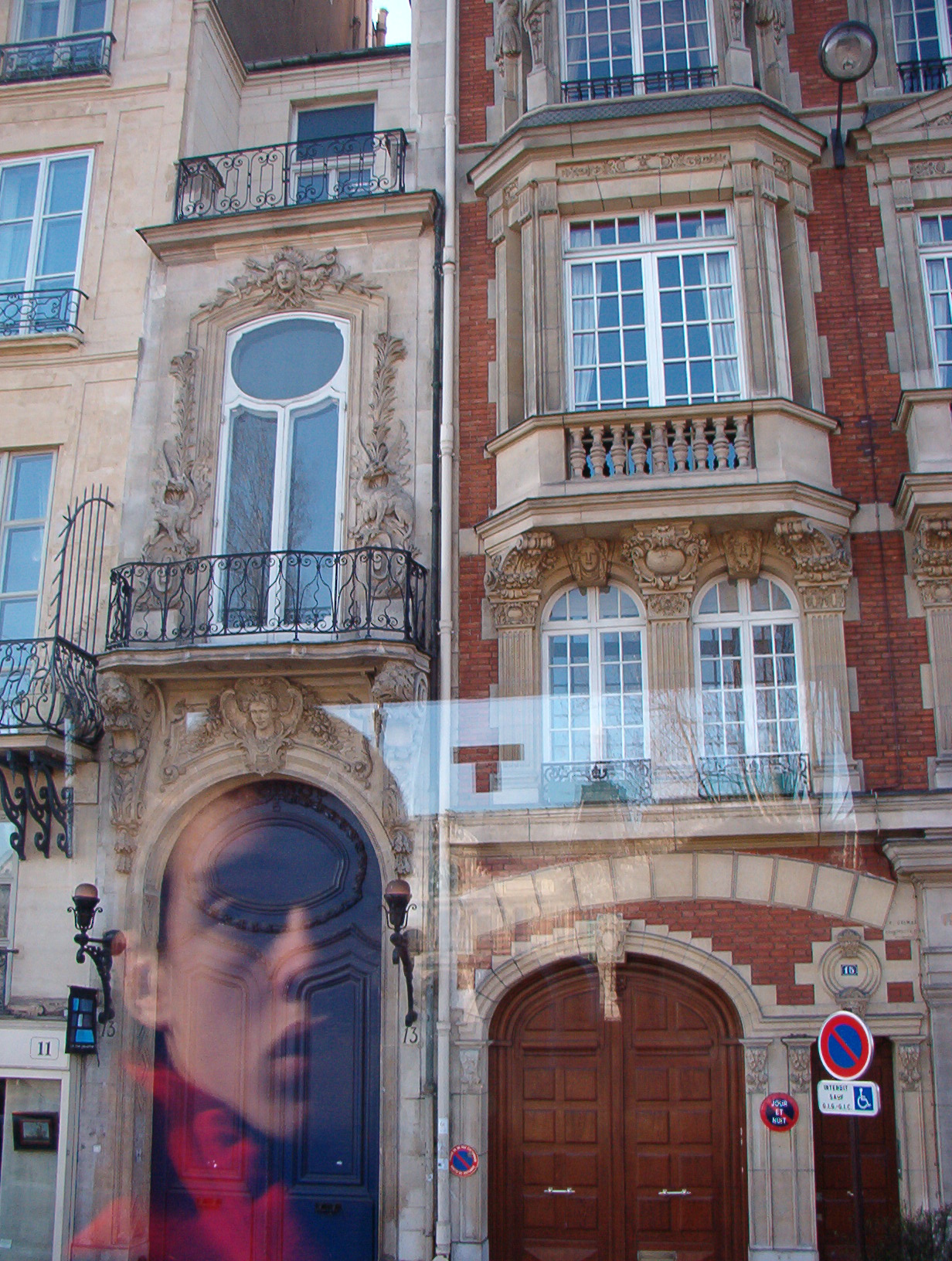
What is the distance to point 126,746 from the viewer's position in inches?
447

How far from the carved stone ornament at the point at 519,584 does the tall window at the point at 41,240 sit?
5.82 m

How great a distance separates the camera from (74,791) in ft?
37.6

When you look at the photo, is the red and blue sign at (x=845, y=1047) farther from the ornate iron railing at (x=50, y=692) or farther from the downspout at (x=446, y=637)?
the ornate iron railing at (x=50, y=692)

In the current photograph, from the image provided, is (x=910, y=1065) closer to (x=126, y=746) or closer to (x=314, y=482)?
(x=126, y=746)

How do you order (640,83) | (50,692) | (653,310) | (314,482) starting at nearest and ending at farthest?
(50,692) → (653,310) → (314,482) → (640,83)

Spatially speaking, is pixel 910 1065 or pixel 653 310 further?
pixel 653 310

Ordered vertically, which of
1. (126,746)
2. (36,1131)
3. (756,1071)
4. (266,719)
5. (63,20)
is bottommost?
(36,1131)

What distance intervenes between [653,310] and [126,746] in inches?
268

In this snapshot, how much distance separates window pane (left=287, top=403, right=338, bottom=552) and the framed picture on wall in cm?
580

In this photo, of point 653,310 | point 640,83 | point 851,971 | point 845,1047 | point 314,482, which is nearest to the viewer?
point 845,1047

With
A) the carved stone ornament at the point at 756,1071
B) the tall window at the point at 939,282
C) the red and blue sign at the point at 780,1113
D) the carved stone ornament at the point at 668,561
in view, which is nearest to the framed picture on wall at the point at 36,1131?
the carved stone ornament at the point at 756,1071

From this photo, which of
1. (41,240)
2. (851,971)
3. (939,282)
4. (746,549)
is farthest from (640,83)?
(851,971)

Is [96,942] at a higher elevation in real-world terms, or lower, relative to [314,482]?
lower

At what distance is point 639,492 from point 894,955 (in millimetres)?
4579
